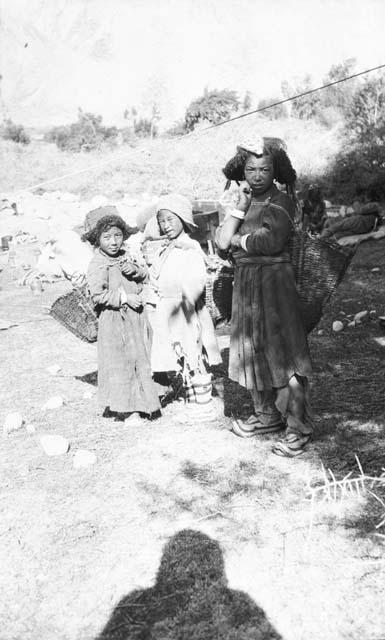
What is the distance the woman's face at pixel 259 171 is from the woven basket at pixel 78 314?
1.64m

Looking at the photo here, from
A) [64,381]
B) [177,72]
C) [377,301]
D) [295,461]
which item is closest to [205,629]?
[295,461]

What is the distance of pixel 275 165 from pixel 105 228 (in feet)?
4.33

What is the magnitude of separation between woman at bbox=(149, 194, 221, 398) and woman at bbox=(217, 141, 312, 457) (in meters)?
0.51

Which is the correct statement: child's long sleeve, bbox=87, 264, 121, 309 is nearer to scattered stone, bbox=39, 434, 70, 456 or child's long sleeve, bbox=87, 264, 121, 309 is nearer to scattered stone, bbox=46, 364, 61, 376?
scattered stone, bbox=39, 434, 70, 456

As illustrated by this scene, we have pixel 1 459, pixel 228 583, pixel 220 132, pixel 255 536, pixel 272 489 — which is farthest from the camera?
pixel 220 132

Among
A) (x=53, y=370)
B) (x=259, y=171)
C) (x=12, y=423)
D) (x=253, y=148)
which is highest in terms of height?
(x=253, y=148)

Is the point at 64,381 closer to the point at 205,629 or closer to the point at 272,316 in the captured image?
the point at 272,316

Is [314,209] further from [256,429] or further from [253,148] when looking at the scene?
[253,148]

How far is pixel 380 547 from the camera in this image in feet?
8.88

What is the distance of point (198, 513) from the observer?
3.15m

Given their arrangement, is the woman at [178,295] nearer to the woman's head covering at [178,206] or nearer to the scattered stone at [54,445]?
the woman's head covering at [178,206]

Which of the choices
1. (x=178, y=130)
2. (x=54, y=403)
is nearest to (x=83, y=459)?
(x=54, y=403)

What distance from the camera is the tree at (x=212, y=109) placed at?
34.8 meters

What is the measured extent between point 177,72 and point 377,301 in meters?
107
